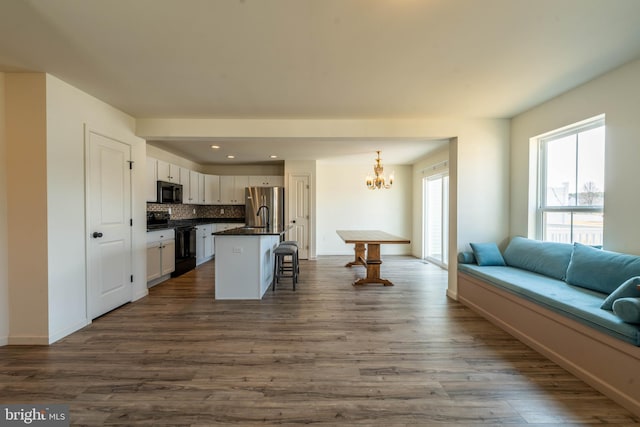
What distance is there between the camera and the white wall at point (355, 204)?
6938 mm

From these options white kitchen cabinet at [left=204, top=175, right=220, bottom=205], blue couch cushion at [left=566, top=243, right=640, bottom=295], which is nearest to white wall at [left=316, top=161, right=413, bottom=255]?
white kitchen cabinet at [left=204, top=175, right=220, bottom=205]

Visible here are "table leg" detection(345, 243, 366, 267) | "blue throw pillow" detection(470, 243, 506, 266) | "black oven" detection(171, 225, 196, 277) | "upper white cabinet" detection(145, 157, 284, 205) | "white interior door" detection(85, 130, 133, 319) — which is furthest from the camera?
"table leg" detection(345, 243, 366, 267)

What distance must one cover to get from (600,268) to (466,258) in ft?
4.32

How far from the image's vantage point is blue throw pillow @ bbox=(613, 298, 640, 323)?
157 cm

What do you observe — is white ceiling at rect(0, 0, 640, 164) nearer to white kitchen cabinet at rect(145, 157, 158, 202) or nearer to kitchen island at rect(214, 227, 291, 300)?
white kitchen cabinet at rect(145, 157, 158, 202)

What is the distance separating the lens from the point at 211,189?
649 cm

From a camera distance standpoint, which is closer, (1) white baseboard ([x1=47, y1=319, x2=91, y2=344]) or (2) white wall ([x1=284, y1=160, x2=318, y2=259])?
(1) white baseboard ([x1=47, y1=319, x2=91, y2=344])

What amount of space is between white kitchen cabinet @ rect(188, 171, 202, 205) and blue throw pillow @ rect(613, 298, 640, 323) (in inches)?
246

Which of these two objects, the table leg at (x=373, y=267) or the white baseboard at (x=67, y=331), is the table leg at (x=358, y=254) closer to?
the table leg at (x=373, y=267)

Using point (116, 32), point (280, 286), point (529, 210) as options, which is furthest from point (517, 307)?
point (116, 32)

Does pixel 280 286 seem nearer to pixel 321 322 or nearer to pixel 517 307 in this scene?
pixel 321 322

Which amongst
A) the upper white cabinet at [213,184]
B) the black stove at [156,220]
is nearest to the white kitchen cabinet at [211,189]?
the upper white cabinet at [213,184]

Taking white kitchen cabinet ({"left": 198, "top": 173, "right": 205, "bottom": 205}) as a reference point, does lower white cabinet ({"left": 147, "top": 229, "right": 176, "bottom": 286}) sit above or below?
below

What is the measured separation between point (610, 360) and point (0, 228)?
4.78 meters
